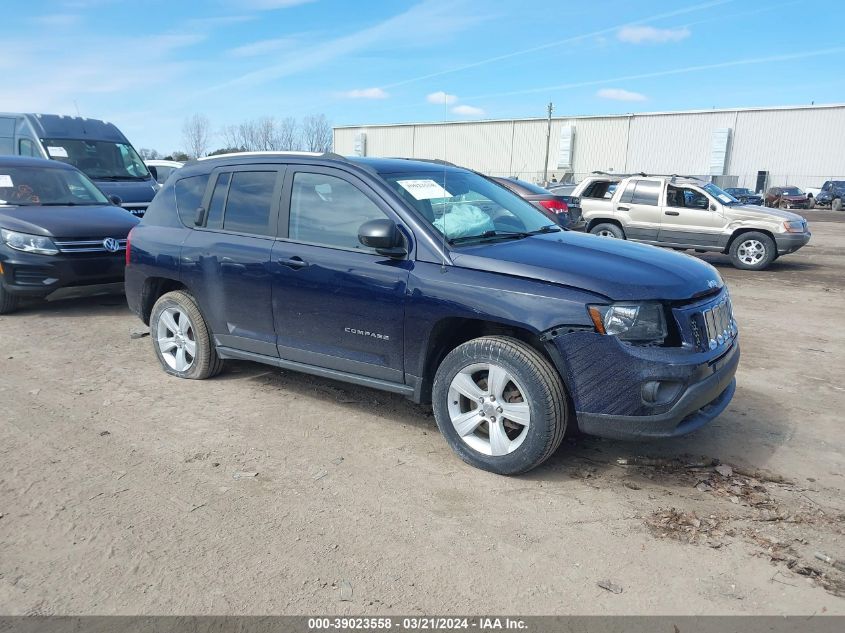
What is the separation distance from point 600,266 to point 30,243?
6625 mm

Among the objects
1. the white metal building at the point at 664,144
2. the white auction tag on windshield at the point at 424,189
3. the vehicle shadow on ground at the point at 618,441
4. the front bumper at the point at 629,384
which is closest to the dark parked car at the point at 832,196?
the white metal building at the point at 664,144

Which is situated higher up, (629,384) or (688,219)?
(688,219)

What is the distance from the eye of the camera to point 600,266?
3.84 m

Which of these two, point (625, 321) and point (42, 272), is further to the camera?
point (42, 272)

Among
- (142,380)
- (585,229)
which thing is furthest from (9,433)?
(585,229)

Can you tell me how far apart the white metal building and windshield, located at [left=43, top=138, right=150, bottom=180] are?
33.7 metres

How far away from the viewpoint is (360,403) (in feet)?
16.8

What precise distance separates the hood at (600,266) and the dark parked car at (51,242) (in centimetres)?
A: 552

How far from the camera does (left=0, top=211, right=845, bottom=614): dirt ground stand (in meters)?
2.84

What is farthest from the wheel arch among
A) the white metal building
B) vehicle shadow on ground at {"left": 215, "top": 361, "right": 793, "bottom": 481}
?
the white metal building

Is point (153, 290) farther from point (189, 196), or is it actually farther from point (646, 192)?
point (646, 192)

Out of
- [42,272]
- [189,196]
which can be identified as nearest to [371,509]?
[189,196]

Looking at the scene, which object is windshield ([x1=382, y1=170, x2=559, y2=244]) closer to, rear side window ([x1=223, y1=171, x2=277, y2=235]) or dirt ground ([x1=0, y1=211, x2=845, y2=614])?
rear side window ([x1=223, y1=171, x2=277, y2=235])

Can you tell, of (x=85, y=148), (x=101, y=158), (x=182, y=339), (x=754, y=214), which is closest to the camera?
(x=182, y=339)
